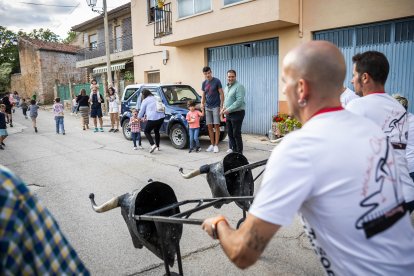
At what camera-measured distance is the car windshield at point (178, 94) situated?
34.9 ft

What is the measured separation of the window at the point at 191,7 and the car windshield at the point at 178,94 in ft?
11.6

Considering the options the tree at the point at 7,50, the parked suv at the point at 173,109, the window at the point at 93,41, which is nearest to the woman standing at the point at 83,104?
the parked suv at the point at 173,109

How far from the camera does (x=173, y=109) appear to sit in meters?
10.1

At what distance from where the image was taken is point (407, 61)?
8.73m

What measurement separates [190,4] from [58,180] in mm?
9343

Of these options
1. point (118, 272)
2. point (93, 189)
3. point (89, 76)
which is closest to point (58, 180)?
point (93, 189)

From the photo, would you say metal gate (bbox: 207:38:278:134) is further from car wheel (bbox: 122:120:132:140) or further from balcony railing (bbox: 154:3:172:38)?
car wheel (bbox: 122:120:132:140)

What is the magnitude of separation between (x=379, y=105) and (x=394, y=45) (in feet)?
24.7

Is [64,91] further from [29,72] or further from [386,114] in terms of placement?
[386,114]

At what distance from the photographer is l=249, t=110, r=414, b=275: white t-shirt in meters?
1.31

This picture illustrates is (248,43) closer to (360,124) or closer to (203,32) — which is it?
(203,32)

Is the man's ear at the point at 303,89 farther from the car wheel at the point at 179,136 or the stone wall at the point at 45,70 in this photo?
the stone wall at the point at 45,70

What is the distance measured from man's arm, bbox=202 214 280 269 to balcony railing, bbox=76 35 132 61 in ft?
74.7

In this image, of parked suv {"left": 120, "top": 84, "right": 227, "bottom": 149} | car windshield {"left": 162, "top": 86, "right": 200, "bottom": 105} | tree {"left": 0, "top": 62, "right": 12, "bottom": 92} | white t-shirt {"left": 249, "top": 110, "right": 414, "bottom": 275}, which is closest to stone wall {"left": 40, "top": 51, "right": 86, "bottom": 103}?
tree {"left": 0, "top": 62, "right": 12, "bottom": 92}
